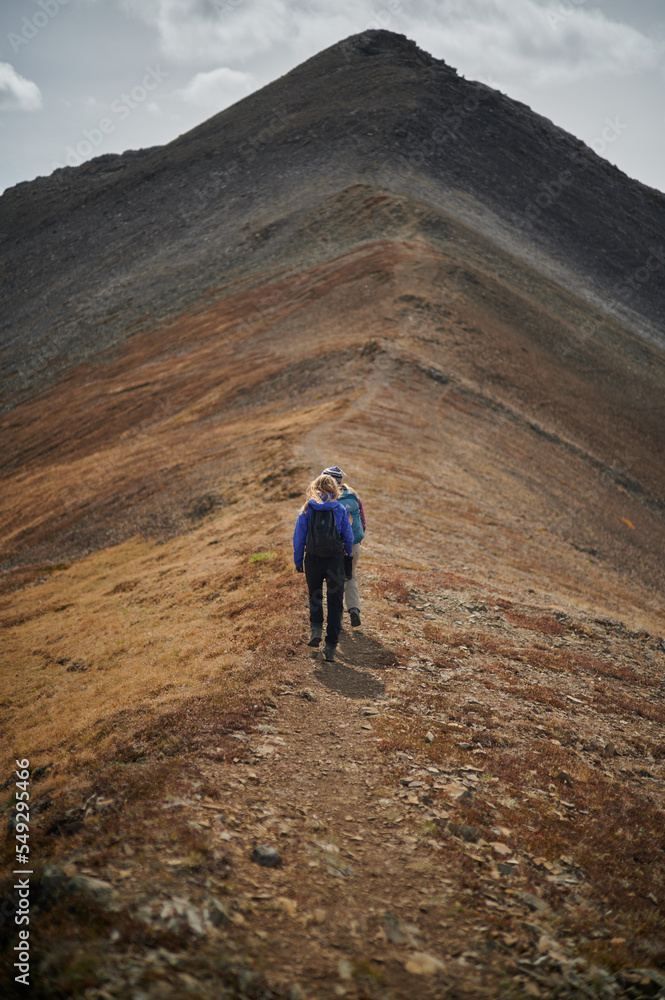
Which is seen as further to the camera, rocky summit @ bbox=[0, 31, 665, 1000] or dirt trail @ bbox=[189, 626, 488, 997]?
rocky summit @ bbox=[0, 31, 665, 1000]

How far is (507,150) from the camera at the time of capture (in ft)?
288

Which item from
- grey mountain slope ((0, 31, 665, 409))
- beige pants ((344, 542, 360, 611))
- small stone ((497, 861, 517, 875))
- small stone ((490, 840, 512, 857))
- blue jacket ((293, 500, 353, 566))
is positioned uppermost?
grey mountain slope ((0, 31, 665, 409))

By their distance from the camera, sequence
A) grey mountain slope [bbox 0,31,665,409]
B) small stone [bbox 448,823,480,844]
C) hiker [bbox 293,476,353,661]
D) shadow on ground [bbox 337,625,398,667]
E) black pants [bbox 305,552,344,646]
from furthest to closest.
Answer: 1. grey mountain slope [bbox 0,31,665,409]
2. shadow on ground [bbox 337,625,398,667]
3. black pants [bbox 305,552,344,646]
4. hiker [bbox 293,476,353,661]
5. small stone [bbox 448,823,480,844]

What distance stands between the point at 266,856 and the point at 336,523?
4.88m

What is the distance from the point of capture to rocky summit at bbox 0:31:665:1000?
4.61m

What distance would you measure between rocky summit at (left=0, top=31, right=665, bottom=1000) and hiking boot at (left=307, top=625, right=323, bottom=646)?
0.24m

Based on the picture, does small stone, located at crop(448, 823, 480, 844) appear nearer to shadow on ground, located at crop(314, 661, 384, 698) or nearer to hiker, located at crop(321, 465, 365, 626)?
shadow on ground, located at crop(314, 661, 384, 698)

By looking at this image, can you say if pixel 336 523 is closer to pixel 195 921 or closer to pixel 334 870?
pixel 334 870

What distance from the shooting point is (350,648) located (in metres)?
9.74

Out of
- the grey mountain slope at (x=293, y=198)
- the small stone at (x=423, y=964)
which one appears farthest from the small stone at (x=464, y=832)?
the grey mountain slope at (x=293, y=198)

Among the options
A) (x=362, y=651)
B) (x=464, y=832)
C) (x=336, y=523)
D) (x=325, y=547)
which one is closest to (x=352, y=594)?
(x=362, y=651)

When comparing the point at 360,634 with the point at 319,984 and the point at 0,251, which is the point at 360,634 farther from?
the point at 0,251

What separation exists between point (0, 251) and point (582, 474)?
10523 cm

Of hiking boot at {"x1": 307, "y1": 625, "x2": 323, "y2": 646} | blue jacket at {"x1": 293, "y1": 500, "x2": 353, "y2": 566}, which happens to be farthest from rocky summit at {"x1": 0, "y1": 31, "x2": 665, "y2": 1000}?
blue jacket at {"x1": 293, "y1": 500, "x2": 353, "y2": 566}
